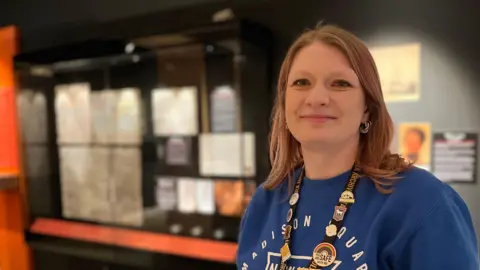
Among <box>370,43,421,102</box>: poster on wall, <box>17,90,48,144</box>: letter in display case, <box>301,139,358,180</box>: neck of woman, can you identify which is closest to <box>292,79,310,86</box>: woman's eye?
<box>301,139,358,180</box>: neck of woman

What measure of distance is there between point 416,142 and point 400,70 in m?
0.36

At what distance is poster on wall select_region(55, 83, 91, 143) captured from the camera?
3385 millimetres

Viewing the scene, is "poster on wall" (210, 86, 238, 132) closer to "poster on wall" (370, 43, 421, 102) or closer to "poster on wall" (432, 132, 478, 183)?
"poster on wall" (370, 43, 421, 102)

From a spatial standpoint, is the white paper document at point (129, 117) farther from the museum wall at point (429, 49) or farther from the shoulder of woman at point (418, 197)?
the shoulder of woman at point (418, 197)

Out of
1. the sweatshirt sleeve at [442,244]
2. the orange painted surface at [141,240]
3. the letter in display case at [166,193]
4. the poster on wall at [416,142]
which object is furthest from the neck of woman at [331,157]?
the letter in display case at [166,193]

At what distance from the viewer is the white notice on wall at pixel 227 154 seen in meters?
2.51

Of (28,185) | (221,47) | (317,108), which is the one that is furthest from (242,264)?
(28,185)

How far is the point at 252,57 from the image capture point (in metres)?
2.42

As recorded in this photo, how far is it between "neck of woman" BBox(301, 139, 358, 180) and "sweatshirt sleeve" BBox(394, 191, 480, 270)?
0.24 metres

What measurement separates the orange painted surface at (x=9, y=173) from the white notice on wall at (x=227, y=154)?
1.65 m

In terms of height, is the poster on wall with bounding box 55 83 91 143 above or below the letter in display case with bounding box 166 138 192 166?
above

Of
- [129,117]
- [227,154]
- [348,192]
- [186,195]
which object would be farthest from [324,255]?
[129,117]

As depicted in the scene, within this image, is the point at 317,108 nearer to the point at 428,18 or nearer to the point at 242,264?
the point at 242,264

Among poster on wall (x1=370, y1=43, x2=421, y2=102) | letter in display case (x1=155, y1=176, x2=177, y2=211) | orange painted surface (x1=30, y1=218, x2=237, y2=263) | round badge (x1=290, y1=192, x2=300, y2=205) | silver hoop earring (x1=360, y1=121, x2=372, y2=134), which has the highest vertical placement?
poster on wall (x1=370, y1=43, x2=421, y2=102)
